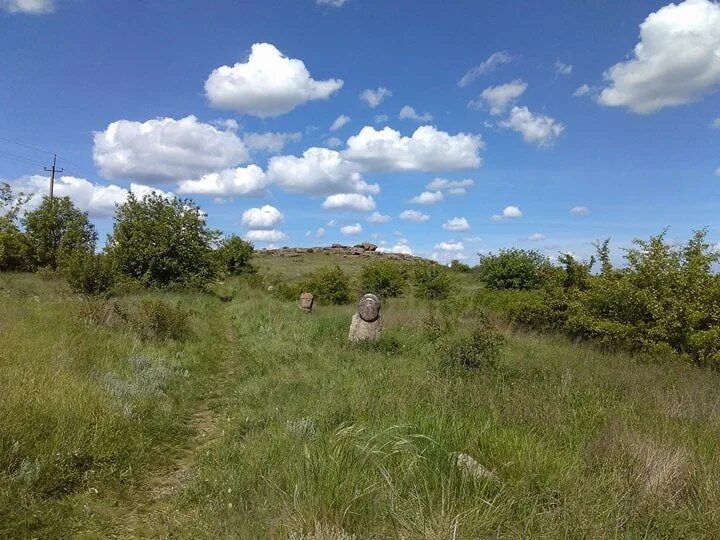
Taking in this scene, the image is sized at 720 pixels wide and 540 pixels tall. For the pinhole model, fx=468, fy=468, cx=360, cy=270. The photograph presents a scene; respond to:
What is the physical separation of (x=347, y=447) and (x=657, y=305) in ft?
28.2

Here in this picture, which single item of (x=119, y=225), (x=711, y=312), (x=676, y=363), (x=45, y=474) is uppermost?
(x=119, y=225)

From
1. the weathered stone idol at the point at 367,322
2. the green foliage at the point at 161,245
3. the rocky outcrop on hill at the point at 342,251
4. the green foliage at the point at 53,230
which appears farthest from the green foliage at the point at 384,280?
the rocky outcrop on hill at the point at 342,251

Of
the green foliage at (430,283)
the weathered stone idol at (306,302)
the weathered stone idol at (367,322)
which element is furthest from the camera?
the green foliage at (430,283)

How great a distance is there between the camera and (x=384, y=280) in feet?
77.8

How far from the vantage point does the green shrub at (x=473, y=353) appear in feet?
26.1

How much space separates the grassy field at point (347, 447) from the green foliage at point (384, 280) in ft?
47.9

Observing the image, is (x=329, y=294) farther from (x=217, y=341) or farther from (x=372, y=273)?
(x=217, y=341)

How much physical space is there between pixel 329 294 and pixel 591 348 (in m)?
13.9

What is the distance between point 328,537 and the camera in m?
2.99

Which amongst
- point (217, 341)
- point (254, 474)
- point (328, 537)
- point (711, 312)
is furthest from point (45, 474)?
point (711, 312)

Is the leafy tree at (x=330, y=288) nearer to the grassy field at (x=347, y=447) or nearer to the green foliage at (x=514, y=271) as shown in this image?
the green foliage at (x=514, y=271)

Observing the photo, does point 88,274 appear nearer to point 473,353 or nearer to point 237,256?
point 473,353

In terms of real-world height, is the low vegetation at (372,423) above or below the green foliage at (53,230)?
below

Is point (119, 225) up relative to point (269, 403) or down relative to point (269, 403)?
up
